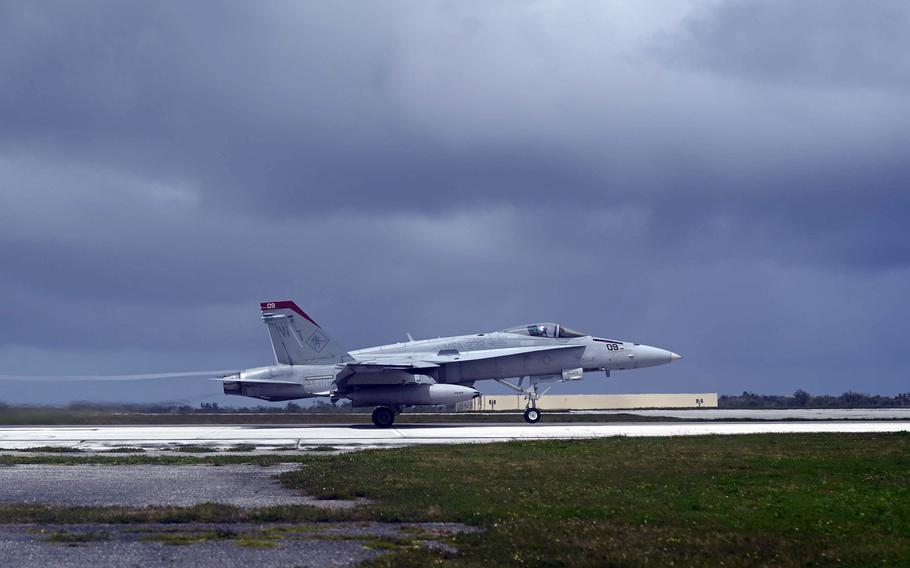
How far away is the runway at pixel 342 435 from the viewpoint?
2727 centimetres

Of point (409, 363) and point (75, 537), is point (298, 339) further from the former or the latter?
point (75, 537)

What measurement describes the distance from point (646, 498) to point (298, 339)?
77.0 feet

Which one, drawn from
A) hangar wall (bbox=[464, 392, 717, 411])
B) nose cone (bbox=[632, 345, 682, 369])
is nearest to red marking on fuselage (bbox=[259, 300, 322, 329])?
nose cone (bbox=[632, 345, 682, 369])

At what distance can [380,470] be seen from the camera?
18.5m

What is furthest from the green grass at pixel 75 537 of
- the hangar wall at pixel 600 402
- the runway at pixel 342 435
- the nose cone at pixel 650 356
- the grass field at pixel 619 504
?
the hangar wall at pixel 600 402

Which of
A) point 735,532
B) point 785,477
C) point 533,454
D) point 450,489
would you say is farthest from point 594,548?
point 533,454

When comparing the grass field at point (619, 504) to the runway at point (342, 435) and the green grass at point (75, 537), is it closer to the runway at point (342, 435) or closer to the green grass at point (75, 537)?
the green grass at point (75, 537)

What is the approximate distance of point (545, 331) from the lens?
3609 centimetres

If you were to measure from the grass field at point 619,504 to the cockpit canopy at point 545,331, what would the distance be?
13.3m

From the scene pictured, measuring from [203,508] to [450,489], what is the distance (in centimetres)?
408

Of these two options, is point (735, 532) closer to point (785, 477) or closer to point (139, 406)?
point (785, 477)

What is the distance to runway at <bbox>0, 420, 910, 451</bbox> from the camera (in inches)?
1073

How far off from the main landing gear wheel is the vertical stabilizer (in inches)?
93.6

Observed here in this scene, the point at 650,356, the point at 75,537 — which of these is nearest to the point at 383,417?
the point at 650,356
